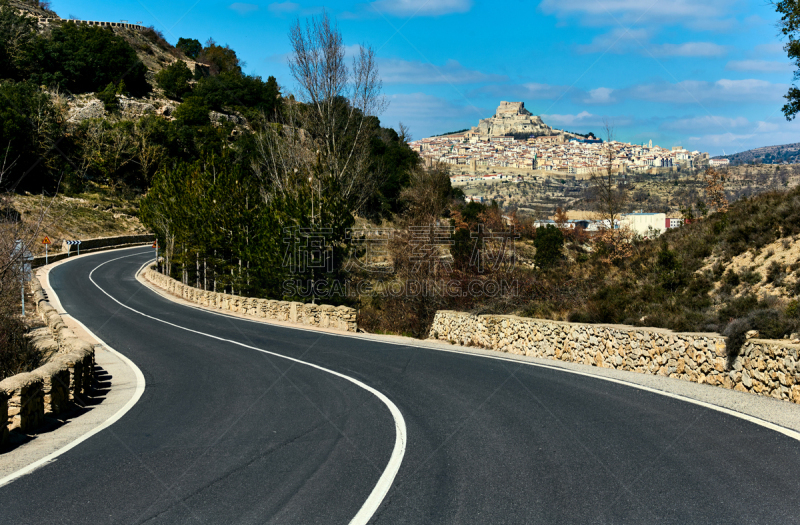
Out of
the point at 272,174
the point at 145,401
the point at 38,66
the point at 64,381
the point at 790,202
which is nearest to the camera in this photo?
the point at 64,381

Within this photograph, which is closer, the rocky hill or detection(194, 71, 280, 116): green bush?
the rocky hill

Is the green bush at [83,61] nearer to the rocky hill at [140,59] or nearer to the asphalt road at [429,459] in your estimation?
the rocky hill at [140,59]

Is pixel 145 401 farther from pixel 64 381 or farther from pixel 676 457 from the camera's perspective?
pixel 676 457

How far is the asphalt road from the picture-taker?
473 cm

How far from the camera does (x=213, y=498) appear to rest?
505 centimetres

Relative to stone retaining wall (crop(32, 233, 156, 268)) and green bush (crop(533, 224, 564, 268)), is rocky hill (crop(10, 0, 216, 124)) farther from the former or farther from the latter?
green bush (crop(533, 224, 564, 268))

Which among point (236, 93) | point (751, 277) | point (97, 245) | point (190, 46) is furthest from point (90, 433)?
point (190, 46)

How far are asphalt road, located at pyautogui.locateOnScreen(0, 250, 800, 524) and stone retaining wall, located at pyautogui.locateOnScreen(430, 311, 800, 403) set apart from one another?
64.7 inches

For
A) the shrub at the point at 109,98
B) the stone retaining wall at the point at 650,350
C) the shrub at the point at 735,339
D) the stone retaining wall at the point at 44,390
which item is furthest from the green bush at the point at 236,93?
the shrub at the point at 735,339

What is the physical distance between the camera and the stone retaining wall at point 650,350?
27.9 feet

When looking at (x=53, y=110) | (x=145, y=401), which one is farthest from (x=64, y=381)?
(x=53, y=110)

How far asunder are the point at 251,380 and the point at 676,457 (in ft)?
28.0

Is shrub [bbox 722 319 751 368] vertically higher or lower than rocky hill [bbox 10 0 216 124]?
lower

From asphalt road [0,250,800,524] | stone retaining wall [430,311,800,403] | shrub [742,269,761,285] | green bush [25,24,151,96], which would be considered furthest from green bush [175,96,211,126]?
asphalt road [0,250,800,524]
